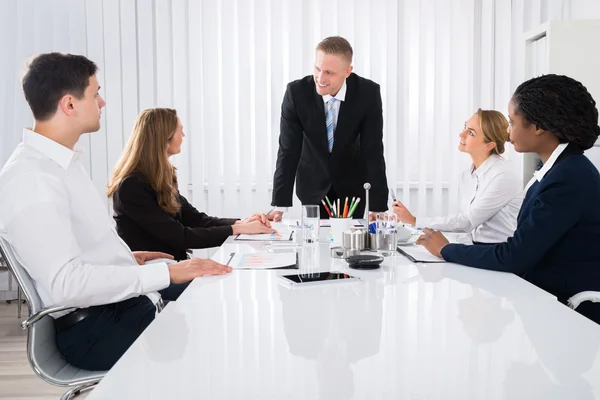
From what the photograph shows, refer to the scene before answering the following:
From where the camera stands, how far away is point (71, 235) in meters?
1.67

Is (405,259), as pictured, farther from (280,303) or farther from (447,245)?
(280,303)

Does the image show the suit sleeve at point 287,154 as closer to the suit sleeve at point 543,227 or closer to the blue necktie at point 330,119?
the blue necktie at point 330,119

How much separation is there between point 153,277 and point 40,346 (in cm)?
34

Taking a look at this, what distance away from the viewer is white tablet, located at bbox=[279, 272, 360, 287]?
5.55ft

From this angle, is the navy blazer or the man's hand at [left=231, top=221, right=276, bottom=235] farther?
the man's hand at [left=231, top=221, right=276, bottom=235]

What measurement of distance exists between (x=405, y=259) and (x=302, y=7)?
3.03 metres

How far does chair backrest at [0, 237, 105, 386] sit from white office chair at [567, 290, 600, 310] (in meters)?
1.29

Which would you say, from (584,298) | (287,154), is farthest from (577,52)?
(584,298)

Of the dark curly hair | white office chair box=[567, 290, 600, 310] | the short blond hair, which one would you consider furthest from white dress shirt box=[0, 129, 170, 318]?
the short blond hair

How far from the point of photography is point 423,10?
4.67 m

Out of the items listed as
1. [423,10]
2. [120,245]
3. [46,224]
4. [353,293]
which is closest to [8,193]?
[46,224]

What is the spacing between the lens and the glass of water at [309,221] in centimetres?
231

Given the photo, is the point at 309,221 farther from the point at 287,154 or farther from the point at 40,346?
the point at 287,154

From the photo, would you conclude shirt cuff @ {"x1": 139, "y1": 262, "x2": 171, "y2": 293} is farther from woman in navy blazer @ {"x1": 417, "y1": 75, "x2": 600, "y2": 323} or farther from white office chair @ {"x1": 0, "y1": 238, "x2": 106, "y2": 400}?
woman in navy blazer @ {"x1": 417, "y1": 75, "x2": 600, "y2": 323}
